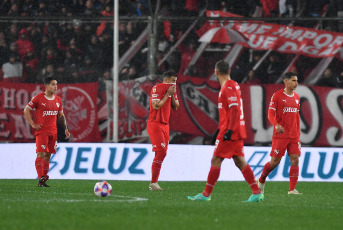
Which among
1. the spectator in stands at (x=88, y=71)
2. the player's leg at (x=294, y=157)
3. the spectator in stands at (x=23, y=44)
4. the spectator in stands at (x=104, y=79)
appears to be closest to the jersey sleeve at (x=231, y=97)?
the player's leg at (x=294, y=157)

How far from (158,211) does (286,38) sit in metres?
11.1

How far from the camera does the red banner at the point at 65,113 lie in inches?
728

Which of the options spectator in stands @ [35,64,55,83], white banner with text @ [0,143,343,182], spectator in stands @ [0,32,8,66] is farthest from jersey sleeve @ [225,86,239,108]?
spectator in stands @ [0,32,8,66]

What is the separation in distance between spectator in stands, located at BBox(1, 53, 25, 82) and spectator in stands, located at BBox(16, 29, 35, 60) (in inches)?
7.4

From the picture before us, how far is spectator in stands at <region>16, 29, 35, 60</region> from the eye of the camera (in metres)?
19.1

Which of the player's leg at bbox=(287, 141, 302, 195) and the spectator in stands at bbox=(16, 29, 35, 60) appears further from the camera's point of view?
the spectator in stands at bbox=(16, 29, 35, 60)

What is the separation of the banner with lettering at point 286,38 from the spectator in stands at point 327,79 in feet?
1.48

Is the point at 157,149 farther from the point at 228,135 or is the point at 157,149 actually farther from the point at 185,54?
the point at 185,54

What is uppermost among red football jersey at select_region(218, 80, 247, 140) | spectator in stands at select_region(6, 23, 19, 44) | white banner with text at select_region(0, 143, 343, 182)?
red football jersey at select_region(218, 80, 247, 140)

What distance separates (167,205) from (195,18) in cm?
914

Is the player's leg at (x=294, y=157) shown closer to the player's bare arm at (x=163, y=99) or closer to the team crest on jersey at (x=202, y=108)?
the player's bare arm at (x=163, y=99)

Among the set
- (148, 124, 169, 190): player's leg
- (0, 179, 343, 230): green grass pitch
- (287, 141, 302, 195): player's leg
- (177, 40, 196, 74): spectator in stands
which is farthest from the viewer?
(177, 40, 196, 74): spectator in stands

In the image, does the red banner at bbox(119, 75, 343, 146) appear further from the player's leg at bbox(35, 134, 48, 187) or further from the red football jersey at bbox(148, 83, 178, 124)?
the red football jersey at bbox(148, 83, 178, 124)

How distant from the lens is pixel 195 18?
1797 cm
